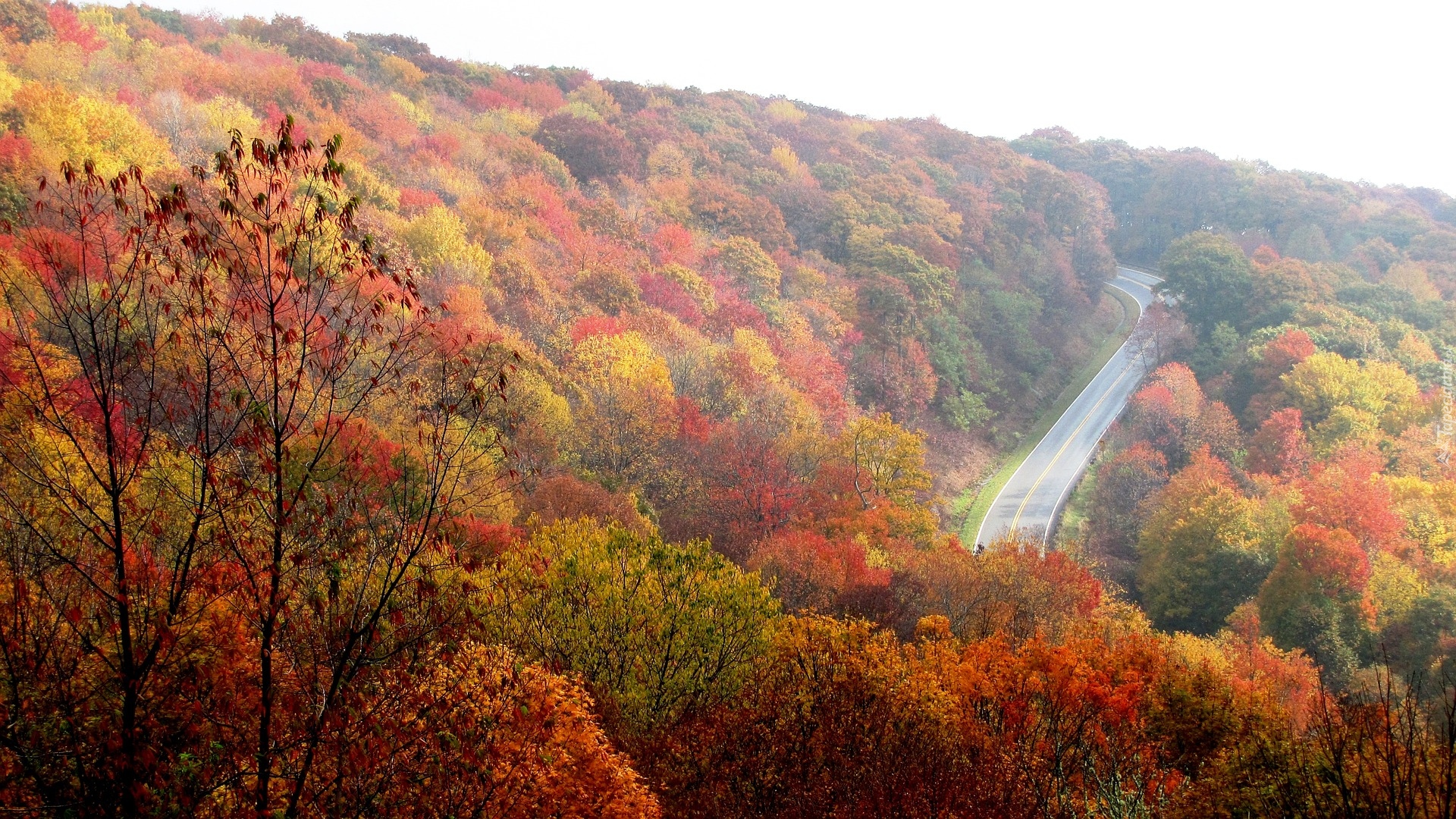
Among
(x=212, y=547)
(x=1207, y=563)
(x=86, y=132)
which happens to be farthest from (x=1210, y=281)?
(x=212, y=547)

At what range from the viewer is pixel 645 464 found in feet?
123

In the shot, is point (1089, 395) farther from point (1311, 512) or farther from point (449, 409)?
point (449, 409)

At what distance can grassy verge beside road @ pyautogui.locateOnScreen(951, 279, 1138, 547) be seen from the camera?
176 ft

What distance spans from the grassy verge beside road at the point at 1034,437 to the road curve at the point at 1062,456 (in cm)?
44

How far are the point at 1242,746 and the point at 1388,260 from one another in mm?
85300

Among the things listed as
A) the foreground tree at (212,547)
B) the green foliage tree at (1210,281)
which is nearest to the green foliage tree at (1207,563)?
the green foliage tree at (1210,281)

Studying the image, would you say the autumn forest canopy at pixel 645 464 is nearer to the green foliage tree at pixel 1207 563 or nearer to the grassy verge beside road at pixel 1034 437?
the green foliage tree at pixel 1207 563

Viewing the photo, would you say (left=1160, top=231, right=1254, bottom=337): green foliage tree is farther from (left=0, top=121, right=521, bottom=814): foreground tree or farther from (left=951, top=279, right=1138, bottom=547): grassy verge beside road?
(left=0, top=121, right=521, bottom=814): foreground tree

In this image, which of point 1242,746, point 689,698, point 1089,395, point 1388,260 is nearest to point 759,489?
point 689,698

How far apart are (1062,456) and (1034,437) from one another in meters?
4.50

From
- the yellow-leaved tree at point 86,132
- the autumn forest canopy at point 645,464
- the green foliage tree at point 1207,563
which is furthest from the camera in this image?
the green foliage tree at point 1207,563

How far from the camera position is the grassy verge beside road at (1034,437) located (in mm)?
53688

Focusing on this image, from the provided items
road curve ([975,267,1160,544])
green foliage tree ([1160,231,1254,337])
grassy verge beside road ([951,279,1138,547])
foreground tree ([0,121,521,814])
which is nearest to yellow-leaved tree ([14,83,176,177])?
foreground tree ([0,121,521,814])

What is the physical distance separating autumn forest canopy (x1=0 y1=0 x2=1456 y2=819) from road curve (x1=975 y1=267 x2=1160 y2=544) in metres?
1.94
